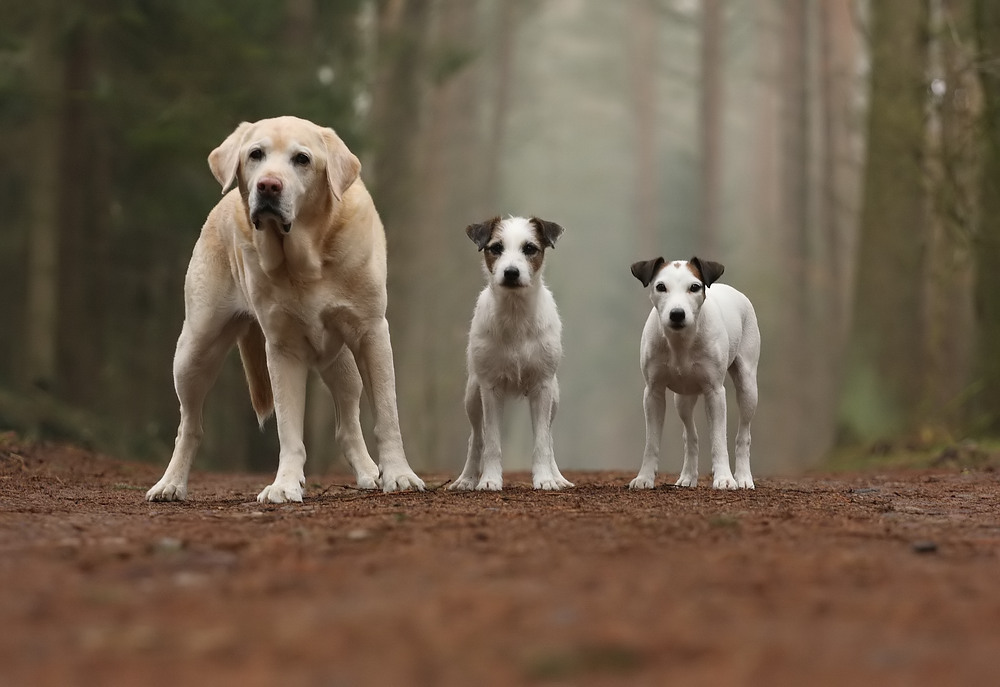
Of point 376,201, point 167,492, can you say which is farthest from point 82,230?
point 167,492

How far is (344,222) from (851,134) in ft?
103

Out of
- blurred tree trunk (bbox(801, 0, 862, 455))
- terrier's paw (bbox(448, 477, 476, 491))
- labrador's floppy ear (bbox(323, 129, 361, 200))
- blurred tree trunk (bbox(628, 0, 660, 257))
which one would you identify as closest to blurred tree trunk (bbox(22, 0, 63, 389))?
terrier's paw (bbox(448, 477, 476, 491))

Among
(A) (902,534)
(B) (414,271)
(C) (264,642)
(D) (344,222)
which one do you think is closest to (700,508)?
(A) (902,534)

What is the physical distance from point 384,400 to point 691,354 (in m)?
2.21

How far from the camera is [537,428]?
8.66m

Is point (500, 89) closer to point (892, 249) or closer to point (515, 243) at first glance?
A: point (892, 249)

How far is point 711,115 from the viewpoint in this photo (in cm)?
3762

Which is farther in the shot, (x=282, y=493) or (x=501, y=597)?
(x=282, y=493)

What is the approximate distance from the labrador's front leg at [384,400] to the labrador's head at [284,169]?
0.95 m

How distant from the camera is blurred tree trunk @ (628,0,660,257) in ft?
155

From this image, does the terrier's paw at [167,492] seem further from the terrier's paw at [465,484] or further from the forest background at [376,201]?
the forest background at [376,201]

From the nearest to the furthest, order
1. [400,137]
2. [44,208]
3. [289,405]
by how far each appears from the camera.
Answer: [289,405] < [44,208] < [400,137]

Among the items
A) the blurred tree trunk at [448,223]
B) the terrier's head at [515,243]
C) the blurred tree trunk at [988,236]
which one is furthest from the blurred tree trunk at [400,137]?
the terrier's head at [515,243]

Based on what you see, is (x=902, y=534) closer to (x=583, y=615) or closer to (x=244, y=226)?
(x=583, y=615)
